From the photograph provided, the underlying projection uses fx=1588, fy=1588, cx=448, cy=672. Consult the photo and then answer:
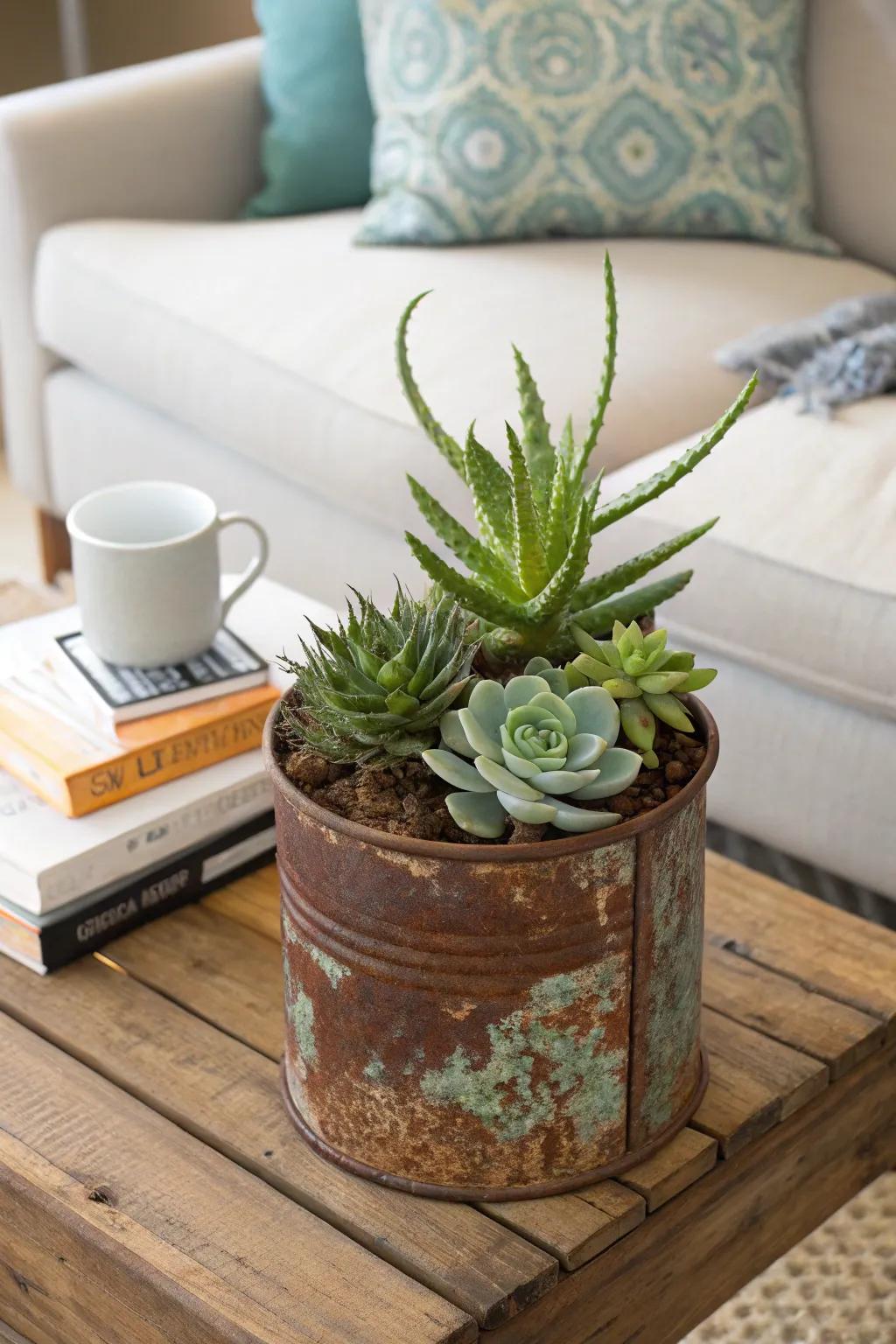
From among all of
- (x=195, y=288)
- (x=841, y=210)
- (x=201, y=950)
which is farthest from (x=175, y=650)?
(x=841, y=210)

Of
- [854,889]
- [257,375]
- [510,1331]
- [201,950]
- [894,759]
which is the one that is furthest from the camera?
[257,375]

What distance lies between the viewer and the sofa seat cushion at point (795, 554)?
128cm

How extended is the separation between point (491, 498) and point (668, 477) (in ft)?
0.29

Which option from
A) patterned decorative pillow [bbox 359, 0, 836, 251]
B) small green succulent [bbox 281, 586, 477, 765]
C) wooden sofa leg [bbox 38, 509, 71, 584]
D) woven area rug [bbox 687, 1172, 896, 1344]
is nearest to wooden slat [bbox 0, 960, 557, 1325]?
small green succulent [bbox 281, 586, 477, 765]

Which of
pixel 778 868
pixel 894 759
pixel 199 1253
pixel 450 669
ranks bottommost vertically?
pixel 778 868

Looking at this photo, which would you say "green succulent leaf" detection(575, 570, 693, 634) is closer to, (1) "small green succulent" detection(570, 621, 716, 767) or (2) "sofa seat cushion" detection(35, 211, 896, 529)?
(1) "small green succulent" detection(570, 621, 716, 767)

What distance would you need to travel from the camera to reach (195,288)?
1.84 metres

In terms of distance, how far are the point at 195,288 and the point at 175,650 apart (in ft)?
2.93

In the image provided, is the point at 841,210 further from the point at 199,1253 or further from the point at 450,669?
the point at 199,1253

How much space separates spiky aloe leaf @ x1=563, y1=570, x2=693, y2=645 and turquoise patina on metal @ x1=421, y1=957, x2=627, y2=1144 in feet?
0.57

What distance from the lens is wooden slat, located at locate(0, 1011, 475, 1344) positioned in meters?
0.70

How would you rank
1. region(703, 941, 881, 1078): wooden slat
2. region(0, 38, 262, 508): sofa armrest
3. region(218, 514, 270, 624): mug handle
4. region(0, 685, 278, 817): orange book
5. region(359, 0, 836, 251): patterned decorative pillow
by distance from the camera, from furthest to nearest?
region(0, 38, 262, 508): sofa armrest < region(359, 0, 836, 251): patterned decorative pillow < region(218, 514, 270, 624): mug handle < region(0, 685, 278, 817): orange book < region(703, 941, 881, 1078): wooden slat

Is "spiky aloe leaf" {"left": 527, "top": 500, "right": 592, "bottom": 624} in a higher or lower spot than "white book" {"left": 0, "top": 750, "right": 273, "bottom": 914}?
higher

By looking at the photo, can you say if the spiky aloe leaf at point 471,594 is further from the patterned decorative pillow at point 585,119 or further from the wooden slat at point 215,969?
the patterned decorative pillow at point 585,119
